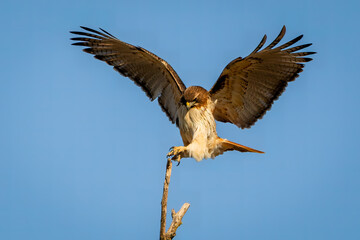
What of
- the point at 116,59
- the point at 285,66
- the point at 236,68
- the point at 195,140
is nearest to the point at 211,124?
the point at 195,140

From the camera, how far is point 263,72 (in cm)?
792

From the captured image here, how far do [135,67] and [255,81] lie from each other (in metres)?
2.15

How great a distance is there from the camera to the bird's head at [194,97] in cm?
746

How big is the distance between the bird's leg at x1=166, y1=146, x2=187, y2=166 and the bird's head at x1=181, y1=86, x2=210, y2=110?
0.69 meters

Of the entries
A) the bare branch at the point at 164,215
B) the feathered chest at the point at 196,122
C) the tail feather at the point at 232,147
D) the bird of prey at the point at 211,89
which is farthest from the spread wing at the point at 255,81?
the bare branch at the point at 164,215

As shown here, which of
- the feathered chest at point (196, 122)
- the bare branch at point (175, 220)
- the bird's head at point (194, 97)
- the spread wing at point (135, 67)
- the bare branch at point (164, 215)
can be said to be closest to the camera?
the bare branch at point (164, 215)

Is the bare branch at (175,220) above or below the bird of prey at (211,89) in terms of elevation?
below

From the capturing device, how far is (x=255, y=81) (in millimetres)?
8055

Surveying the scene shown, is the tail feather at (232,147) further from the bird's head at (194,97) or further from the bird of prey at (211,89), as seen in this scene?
the bird's head at (194,97)

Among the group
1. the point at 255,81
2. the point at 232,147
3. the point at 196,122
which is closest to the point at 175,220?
the point at 196,122

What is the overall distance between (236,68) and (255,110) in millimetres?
1072

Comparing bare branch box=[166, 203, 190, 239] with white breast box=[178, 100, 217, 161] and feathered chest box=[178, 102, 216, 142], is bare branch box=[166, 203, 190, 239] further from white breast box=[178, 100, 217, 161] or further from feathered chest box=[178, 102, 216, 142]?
feathered chest box=[178, 102, 216, 142]

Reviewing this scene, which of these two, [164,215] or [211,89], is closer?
[164,215]

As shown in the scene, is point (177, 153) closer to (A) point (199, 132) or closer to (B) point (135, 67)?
(A) point (199, 132)
